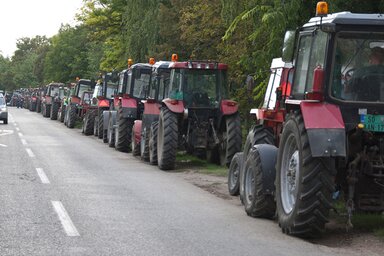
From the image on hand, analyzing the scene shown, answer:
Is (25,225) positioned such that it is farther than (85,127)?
No

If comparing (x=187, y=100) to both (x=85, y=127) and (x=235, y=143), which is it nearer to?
(x=235, y=143)

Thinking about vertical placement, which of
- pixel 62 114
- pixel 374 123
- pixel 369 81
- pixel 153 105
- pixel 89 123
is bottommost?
pixel 62 114

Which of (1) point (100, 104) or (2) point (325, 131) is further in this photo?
(1) point (100, 104)

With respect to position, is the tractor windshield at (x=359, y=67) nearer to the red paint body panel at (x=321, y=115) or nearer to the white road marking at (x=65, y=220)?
the red paint body panel at (x=321, y=115)

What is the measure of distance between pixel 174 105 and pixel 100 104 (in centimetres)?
1192

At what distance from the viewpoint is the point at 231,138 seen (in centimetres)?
1780

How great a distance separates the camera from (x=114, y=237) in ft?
28.9

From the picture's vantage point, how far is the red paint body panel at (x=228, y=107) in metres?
18.2

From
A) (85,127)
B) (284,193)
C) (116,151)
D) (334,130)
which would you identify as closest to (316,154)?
(334,130)

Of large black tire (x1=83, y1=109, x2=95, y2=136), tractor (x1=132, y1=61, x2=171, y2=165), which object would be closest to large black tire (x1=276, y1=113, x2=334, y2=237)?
tractor (x1=132, y1=61, x2=171, y2=165)

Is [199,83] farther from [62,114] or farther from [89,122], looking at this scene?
[62,114]

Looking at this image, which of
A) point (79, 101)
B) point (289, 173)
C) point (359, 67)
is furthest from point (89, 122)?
point (359, 67)

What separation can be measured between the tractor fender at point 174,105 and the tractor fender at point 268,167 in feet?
24.4

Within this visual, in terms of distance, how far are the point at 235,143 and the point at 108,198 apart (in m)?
6.00
